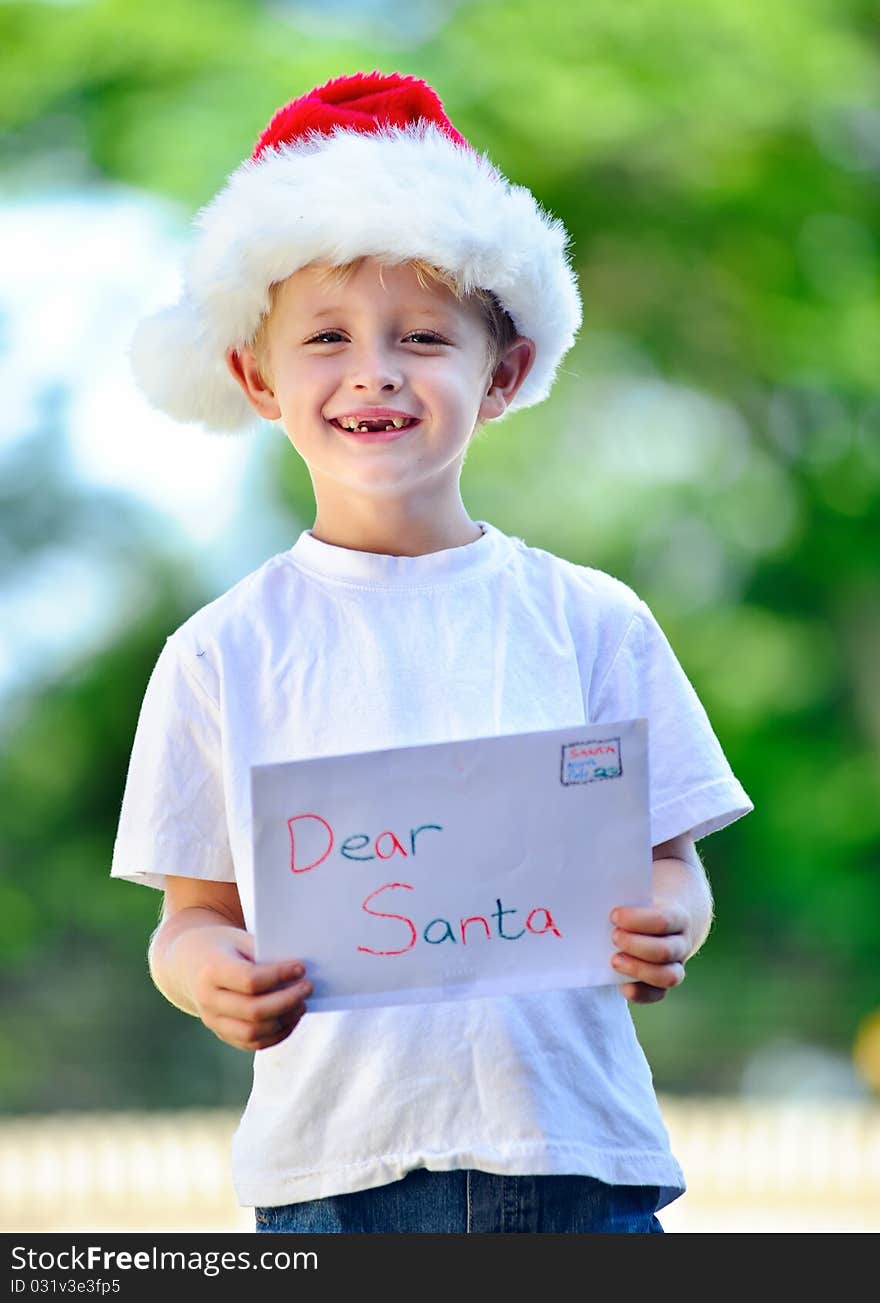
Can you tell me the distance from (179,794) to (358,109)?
78cm

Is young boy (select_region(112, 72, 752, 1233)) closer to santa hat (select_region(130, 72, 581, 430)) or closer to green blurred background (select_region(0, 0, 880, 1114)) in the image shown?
santa hat (select_region(130, 72, 581, 430))

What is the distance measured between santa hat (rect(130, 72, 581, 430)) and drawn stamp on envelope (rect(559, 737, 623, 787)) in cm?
54

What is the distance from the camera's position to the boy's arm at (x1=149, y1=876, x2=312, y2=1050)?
1336 millimetres

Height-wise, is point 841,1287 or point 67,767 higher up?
point 67,767

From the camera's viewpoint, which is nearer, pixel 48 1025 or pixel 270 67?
pixel 270 67

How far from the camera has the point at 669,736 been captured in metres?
1.63

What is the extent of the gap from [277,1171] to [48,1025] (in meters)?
7.30

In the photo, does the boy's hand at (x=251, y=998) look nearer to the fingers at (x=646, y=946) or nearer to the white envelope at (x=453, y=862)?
the white envelope at (x=453, y=862)

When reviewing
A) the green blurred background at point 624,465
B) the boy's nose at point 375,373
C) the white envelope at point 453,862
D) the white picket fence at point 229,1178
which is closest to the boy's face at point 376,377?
the boy's nose at point 375,373

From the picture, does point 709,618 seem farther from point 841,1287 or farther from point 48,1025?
point 841,1287

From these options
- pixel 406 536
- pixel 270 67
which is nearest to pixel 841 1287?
pixel 406 536

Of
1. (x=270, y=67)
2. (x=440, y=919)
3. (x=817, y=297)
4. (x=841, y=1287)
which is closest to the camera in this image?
(x=440, y=919)

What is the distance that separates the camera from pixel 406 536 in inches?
64.3

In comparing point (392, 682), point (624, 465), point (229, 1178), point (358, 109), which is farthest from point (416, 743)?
point (624, 465)
